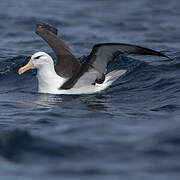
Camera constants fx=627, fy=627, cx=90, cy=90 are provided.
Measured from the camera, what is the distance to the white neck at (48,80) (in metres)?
11.1

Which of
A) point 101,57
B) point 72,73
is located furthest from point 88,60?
point 72,73

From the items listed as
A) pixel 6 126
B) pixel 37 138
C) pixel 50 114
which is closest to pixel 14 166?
pixel 37 138

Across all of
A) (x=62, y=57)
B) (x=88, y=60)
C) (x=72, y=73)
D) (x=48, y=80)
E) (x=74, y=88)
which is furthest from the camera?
(x=62, y=57)

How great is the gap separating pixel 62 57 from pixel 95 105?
195 centimetres

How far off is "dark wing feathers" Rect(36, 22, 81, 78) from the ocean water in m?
0.65

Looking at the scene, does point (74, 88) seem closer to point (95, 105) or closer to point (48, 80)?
point (48, 80)

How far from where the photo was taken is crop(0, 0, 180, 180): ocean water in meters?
6.12

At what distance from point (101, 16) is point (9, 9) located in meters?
2.97

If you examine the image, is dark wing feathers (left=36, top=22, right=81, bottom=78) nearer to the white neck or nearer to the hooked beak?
the white neck

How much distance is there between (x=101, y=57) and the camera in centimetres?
1028

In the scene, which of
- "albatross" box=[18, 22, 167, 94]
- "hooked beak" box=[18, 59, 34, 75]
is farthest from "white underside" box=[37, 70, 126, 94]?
"hooked beak" box=[18, 59, 34, 75]

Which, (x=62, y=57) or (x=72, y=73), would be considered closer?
(x=72, y=73)

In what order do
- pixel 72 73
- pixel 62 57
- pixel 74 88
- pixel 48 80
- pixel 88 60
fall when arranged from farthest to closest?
pixel 62 57, pixel 72 73, pixel 48 80, pixel 74 88, pixel 88 60

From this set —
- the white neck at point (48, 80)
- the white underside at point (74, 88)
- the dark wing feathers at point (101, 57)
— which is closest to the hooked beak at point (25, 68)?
the white neck at point (48, 80)
